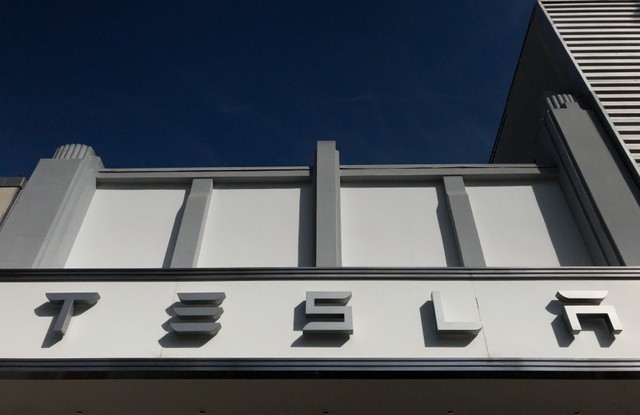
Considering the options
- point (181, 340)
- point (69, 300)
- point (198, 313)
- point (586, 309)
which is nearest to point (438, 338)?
point (586, 309)

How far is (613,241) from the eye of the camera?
26.9ft

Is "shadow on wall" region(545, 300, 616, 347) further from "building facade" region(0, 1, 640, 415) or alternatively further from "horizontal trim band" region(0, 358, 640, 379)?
"horizontal trim band" region(0, 358, 640, 379)

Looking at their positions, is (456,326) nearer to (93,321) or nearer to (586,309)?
(586,309)

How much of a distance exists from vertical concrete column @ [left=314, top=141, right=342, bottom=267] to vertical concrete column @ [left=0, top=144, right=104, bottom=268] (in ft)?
14.1

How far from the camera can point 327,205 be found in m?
9.37

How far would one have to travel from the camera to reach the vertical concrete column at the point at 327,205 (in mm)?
8633

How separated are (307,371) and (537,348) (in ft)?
9.42

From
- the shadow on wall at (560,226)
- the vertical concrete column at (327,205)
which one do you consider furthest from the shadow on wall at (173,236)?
the shadow on wall at (560,226)

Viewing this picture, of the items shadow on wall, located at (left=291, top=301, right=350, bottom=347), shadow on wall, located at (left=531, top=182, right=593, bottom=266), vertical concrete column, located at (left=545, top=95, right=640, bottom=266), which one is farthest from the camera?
shadow on wall, located at (left=531, top=182, right=593, bottom=266)

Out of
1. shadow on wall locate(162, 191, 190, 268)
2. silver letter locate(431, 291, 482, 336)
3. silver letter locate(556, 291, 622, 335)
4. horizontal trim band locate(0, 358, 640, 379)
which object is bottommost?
horizontal trim band locate(0, 358, 640, 379)

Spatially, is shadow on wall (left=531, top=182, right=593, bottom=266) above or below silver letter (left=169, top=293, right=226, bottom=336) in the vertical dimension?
above

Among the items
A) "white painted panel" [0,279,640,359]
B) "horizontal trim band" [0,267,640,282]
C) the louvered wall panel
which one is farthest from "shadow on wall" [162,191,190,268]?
the louvered wall panel

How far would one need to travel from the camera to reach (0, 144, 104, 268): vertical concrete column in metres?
8.51
